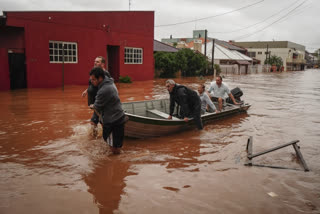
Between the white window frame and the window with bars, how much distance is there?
4743 mm

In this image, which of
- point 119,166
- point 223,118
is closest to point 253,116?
point 223,118

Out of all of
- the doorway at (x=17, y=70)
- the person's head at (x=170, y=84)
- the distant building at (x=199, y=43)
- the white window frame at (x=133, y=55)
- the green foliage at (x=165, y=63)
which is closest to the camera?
the person's head at (x=170, y=84)

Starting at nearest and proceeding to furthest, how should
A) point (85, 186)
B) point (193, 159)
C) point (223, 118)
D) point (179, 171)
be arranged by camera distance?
point (85, 186) < point (179, 171) < point (193, 159) < point (223, 118)

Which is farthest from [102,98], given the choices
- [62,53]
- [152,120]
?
[62,53]

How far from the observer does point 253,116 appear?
1166 cm

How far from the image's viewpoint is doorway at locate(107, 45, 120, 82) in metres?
21.4

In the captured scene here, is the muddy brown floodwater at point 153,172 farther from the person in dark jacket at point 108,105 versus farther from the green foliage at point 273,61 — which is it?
the green foliage at point 273,61

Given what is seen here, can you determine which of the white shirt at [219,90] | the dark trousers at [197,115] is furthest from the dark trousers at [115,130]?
the white shirt at [219,90]

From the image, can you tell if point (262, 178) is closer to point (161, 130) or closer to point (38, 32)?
point (161, 130)

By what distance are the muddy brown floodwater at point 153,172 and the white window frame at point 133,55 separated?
42.6 feet

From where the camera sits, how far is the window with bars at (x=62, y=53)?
17234mm

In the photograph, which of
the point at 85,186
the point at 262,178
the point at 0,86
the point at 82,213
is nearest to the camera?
the point at 82,213

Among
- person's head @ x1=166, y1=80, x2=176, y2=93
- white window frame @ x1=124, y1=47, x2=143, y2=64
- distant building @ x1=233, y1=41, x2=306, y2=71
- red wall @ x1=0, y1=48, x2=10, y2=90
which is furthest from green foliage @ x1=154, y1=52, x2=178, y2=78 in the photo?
distant building @ x1=233, y1=41, x2=306, y2=71

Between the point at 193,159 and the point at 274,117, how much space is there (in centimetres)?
649
